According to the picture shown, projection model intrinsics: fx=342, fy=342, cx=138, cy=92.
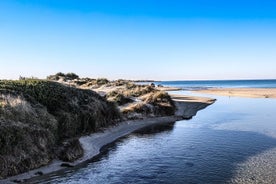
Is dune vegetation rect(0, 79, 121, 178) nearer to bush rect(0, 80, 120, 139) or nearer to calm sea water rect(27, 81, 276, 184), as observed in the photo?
bush rect(0, 80, 120, 139)

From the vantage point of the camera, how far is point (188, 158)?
19.0 meters

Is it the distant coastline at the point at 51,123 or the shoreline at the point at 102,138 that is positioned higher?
the distant coastline at the point at 51,123

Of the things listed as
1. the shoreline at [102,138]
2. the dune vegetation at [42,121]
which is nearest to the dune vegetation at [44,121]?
the dune vegetation at [42,121]

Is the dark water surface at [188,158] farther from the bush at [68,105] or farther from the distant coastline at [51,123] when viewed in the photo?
the bush at [68,105]

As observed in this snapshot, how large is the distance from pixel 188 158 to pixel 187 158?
6 centimetres

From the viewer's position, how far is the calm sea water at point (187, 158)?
620 inches

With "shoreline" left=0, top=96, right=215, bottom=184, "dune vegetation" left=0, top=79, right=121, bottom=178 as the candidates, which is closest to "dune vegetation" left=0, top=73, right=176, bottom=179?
"dune vegetation" left=0, top=79, right=121, bottom=178

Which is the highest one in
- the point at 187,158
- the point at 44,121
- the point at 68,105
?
the point at 68,105

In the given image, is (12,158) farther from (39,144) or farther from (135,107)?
(135,107)

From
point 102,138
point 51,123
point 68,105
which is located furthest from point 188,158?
point 68,105

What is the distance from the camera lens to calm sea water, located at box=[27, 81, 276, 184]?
15742 mm

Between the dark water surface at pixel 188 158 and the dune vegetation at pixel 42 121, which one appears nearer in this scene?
the dark water surface at pixel 188 158

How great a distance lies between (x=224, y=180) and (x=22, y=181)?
29.3ft

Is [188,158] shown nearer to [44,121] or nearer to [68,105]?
[44,121]
